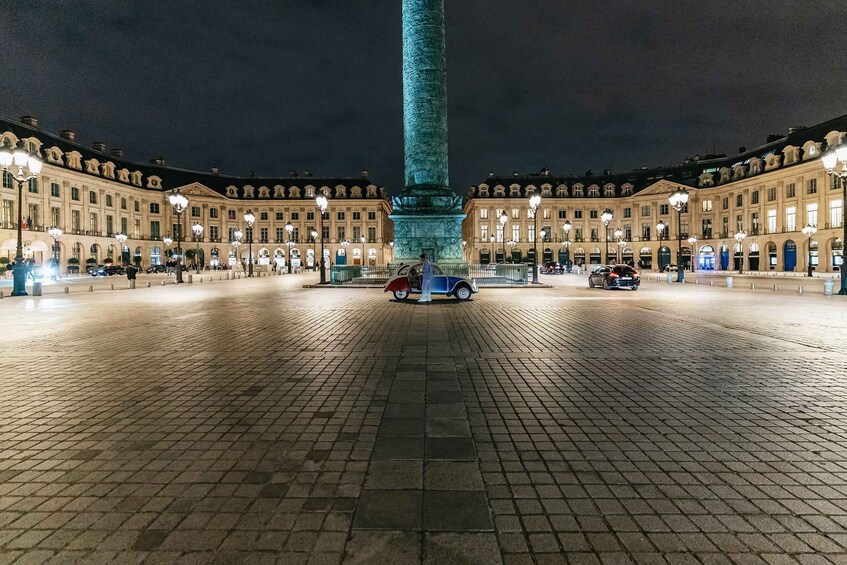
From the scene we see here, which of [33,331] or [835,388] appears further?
[33,331]

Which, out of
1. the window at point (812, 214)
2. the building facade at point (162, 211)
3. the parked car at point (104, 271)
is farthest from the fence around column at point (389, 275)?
the window at point (812, 214)

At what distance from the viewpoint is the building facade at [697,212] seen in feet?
185

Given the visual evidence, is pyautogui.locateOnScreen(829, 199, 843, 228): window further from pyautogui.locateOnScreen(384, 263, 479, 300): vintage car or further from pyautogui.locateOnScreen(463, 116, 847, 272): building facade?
pyautogui.locateOnScreen(384, 263, 479, 300): vintage car

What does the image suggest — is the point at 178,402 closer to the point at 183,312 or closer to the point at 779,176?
the point at 183,312

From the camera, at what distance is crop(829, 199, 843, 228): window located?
171ft

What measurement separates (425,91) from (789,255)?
5711cm

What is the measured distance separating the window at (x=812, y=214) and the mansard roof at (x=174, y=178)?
68.4 meters

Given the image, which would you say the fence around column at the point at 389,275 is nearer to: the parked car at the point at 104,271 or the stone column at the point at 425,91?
the stone column at the point at 425,91

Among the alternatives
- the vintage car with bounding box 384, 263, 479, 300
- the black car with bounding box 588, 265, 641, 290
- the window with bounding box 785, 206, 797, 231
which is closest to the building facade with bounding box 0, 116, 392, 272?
the vintage car with bounding box 384, 263, 479, 300

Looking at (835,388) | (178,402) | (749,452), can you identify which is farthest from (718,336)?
(178,402)

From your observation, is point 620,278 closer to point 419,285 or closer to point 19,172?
point 419,285

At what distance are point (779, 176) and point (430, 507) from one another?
7608cm

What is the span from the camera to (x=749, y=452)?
4.30m

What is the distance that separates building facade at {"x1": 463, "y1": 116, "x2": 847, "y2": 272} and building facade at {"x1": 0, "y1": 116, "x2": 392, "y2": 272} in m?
26.2
